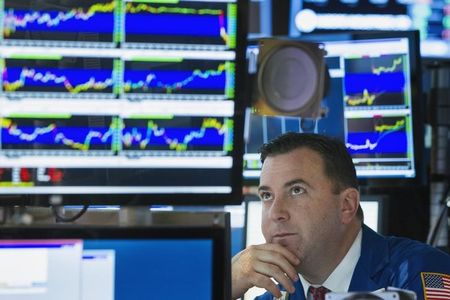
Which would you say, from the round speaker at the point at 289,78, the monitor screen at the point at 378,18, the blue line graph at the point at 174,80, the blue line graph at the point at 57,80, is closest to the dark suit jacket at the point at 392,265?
the round speaker at the point at 289,78

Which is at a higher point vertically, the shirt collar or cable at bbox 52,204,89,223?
cable at bbox 52,204,89,223

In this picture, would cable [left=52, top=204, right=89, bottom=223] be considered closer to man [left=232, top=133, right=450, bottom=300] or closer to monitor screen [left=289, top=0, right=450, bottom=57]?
man [left=232, top=133, right=450, bottom=300]

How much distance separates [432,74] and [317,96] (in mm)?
1594

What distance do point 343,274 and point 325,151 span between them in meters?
0.32

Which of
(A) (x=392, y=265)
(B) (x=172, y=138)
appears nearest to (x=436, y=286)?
(A) (x=392, y=265)

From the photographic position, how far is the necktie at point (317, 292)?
6.41 ft

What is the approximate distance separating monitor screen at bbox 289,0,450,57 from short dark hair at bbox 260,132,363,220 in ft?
8.44

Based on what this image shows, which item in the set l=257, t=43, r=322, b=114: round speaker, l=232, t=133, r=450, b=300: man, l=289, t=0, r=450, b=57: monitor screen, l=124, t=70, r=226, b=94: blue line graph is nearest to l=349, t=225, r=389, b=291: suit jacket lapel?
l=232, t=133, r=450, b=300: man

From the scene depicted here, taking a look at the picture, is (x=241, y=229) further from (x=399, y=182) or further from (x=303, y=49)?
(x=303, y=49)

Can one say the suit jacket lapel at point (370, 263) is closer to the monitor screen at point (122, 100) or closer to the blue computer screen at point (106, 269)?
the monitor screen at point (122, 100)

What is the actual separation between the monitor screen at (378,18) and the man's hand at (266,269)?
115 inches

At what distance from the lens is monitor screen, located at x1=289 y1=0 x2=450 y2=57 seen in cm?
473

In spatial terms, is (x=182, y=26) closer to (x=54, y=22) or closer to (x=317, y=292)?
(x=54, y=22)

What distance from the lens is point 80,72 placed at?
5.38ft
